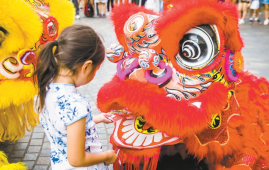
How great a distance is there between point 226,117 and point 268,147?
0.54 meters

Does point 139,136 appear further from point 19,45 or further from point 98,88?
point 98,88

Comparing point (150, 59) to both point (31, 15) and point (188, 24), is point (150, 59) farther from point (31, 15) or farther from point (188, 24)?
point (31, 15)

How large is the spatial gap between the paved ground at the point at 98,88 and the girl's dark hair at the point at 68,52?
57 centimetres

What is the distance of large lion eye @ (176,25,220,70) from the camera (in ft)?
4.51

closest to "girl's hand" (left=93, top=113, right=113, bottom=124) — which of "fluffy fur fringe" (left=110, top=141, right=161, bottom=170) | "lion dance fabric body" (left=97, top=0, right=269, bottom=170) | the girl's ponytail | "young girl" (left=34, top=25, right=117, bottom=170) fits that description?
"lion dance fabric body" (left=97, top=0, right=269, bottom=170)

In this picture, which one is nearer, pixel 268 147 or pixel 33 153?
pixel 268 147

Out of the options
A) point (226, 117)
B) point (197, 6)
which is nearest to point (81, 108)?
point (197, 6)

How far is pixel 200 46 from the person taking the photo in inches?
54.5

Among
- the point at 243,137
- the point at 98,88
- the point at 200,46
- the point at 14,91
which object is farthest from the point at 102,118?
the point at 98,88

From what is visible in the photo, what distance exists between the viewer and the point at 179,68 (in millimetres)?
1452

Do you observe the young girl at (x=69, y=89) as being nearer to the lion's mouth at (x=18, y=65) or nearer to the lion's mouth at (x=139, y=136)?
the lion's mouth at (x=139, y=136)

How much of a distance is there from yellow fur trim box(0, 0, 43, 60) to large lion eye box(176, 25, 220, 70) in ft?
3.23

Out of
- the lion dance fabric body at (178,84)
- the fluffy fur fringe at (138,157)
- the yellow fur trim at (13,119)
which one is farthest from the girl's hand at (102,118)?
the yellow fur trim at (13,119)

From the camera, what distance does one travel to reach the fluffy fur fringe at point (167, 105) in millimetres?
1372
